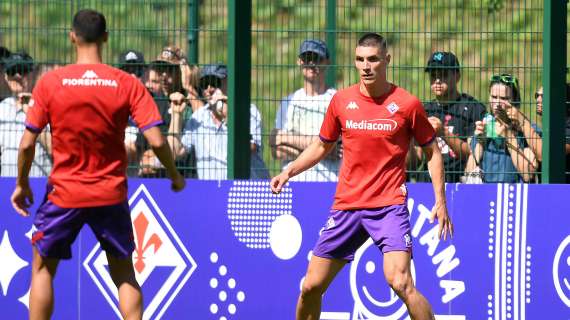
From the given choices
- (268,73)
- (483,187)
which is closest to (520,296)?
(483,187)

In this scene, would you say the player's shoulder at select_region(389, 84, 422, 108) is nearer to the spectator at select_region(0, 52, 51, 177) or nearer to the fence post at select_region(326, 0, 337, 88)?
the fence post at select_region(326, 0, 337, 88)

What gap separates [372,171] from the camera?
317 inches

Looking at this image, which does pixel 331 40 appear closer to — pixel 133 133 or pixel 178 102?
pixel 178 102

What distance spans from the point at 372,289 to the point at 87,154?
302 cm

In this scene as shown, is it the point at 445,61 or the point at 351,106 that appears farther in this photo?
the point at 445,61

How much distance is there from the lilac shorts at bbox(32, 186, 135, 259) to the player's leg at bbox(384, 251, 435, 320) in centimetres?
178

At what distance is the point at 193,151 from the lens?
391 inches

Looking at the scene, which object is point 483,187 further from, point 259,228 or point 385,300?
point 259,228

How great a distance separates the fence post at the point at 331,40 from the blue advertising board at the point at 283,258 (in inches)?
50.7

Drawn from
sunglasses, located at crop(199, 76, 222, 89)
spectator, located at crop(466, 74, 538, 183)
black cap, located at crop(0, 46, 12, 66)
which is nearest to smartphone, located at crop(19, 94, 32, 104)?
black cap, located at crop(0, 46, 12, 66)

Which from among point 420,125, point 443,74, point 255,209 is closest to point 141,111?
point 420,125

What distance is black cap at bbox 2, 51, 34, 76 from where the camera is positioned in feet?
33.2

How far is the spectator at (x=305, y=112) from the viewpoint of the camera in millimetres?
9844

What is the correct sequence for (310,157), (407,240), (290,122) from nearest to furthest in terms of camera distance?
(407,240), (310,157), (290,122)
